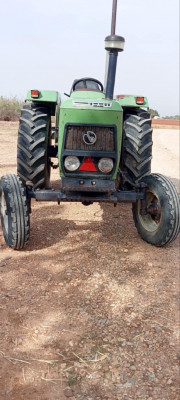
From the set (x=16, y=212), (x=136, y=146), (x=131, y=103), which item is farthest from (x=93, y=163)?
(x=131, y=103)

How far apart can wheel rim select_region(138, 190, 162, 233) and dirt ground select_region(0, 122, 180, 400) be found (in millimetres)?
218

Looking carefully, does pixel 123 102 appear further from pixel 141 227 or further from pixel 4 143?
pixel 4 143

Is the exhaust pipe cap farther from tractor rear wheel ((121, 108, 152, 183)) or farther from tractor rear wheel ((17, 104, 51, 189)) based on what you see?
tractor rear wheel ((17, 104, 51, 189))

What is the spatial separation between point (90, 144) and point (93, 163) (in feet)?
0.67

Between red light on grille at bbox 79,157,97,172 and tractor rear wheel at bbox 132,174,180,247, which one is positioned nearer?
red light on grille at bbox 79,157,97,172

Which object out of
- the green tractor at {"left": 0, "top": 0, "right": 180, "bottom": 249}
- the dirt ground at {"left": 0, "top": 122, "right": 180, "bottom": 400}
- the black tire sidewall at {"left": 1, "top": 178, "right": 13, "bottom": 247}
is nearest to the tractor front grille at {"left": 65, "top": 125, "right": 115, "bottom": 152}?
the green tractor at {"left": 0, "top": 0, "right": 180, "bottom": 249}

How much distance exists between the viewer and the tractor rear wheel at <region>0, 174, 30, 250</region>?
3.70m

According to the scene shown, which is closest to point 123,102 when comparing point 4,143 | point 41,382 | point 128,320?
point 128,320

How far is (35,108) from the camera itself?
14.7 ft

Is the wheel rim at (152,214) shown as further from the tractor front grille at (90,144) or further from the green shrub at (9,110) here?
the green shrub at (9,110)

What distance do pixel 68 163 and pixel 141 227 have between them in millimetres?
1226

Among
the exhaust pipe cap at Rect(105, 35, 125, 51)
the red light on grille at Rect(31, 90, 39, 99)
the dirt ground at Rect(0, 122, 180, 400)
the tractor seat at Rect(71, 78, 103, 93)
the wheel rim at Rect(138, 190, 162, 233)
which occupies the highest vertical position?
the exhaust pipe cap at Rect(105, 35, 125, 51)

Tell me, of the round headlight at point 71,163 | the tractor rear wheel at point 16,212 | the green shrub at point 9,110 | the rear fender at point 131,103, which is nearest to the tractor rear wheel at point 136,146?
the rear fender at point 131,103

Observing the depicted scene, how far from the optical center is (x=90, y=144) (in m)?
3.64
